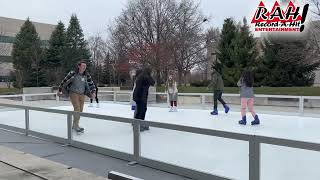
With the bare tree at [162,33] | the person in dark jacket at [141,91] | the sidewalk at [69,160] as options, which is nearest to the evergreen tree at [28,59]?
the bare tree at [162,33]

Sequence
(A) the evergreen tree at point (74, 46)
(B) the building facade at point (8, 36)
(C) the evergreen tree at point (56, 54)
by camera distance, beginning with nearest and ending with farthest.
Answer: (C) the evergreen tree at point (56, 54), (A) the evergreen tree at point (74, 46), (B) the building facade at point (8, 36)

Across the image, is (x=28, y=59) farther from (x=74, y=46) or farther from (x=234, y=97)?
(x=234, y=97)

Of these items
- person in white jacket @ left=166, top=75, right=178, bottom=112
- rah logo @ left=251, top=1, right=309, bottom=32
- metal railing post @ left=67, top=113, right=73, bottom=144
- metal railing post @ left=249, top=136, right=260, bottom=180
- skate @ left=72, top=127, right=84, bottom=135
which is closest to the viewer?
metal railing post @ left=249, top=136, right=260, bottom=180

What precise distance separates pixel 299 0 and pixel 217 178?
24481mm

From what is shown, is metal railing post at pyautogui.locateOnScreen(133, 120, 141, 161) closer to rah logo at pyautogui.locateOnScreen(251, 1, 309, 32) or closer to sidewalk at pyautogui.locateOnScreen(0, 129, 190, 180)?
sidewalk at pyautogui.locateOnScreen(0, 129, 190, 180)

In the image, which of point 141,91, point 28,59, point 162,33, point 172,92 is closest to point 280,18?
point 162,33

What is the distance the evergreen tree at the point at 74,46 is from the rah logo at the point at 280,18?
844 inches

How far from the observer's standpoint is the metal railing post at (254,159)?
14.3 ft

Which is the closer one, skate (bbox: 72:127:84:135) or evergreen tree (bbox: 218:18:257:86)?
skate (bbox: 72:127:84:135)

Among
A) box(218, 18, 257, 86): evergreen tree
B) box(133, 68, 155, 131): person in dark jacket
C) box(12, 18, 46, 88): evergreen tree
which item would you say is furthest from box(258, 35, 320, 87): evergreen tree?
box(12, 18, 46, 88): evergreen tree

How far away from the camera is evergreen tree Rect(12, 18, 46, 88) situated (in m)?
43.3

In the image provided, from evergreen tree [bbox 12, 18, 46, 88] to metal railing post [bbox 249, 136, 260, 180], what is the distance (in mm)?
40675

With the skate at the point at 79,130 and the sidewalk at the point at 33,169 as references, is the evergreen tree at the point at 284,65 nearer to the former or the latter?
the skate at the point at 79,130

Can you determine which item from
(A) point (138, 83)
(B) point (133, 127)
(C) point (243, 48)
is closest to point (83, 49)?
(C) point (243, 48)
